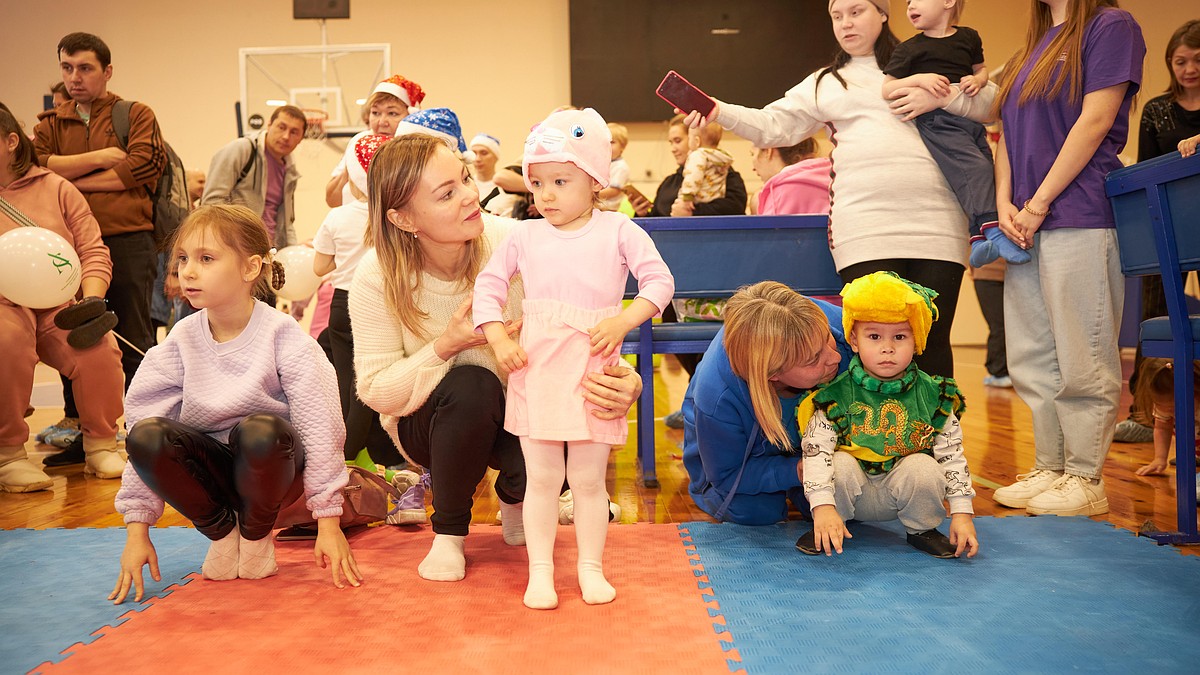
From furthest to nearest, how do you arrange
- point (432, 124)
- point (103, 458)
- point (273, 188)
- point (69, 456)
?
point (273, 188)
point (69, 456)
point (103, 458)
point (432, 124)

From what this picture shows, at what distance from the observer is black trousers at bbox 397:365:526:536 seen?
6.70 feet

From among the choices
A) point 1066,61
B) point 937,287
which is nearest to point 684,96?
point 937,287

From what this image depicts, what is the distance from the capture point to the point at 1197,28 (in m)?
3.45

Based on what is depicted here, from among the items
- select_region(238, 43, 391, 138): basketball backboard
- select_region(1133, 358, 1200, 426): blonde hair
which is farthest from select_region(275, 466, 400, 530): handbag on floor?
select_region(238, 43, 391, 138): basketball backboard

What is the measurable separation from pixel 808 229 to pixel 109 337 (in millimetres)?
2661

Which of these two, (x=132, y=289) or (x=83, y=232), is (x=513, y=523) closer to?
(x=83, y=232)

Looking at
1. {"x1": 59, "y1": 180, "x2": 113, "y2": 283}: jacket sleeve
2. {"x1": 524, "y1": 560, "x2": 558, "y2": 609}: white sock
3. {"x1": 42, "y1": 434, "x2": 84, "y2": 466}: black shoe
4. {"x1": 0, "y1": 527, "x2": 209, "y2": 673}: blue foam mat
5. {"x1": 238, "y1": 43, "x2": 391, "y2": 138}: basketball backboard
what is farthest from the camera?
{"x1": 238, "y1": 43, "x2": 391, "y2": 138}: basketball backboard

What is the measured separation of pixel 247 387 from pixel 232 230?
350 mm

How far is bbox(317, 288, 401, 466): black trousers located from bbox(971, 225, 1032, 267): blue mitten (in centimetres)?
196

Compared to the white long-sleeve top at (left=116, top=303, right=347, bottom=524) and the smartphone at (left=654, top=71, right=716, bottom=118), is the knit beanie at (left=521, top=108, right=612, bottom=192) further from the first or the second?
the smartphone at (left=654, top=71, right=716, bottom=118)

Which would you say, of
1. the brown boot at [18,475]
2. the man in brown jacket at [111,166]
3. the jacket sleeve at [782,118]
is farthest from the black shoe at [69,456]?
the jacket sleeve at [782,118]

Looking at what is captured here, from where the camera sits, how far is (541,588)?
183 centimetres

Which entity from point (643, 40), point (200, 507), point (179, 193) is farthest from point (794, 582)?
point (643, 40)

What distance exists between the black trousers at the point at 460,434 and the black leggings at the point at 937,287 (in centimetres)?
121
